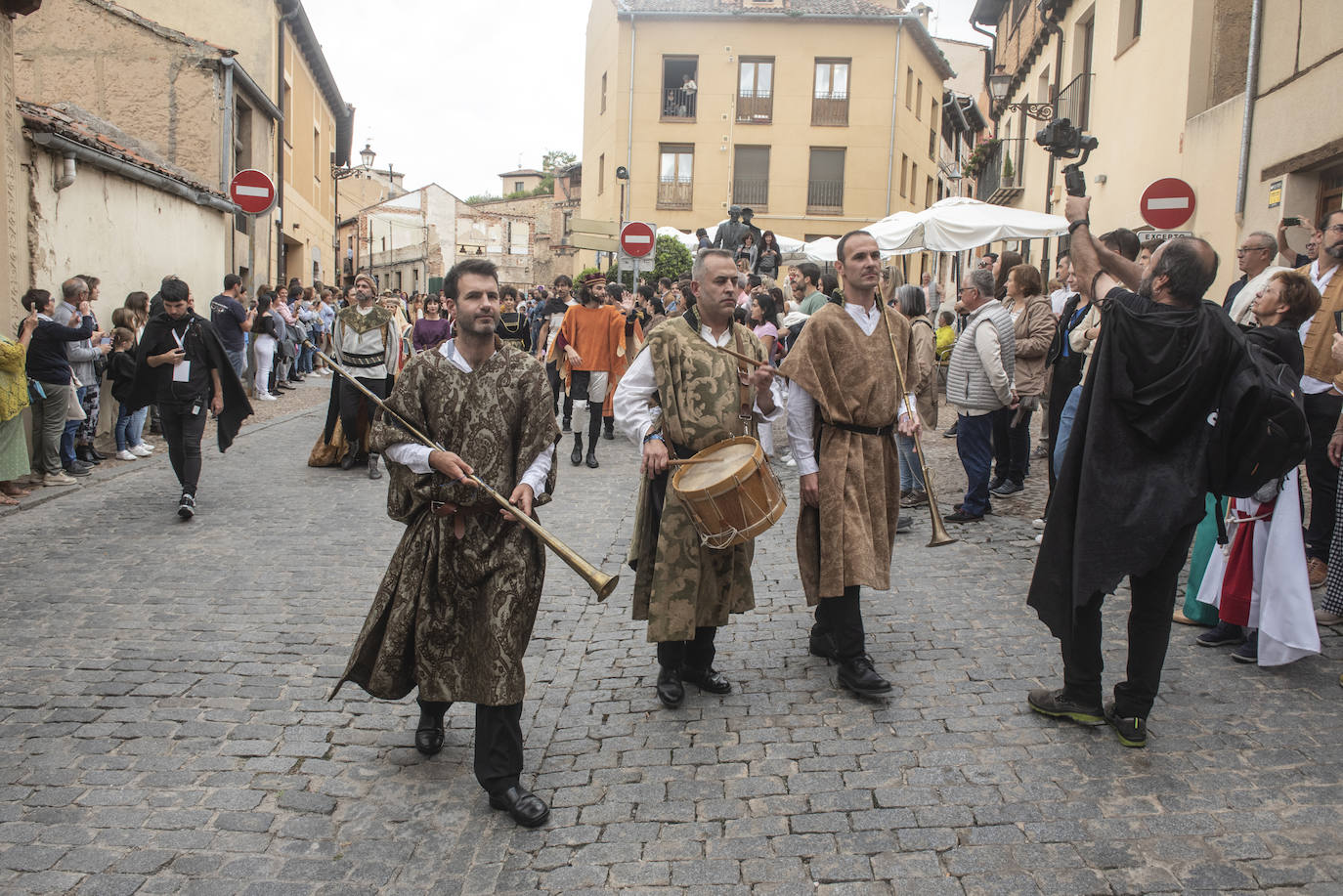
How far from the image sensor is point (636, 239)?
55.0 feet

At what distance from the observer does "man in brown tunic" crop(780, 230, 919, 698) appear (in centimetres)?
462

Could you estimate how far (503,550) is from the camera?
12.2 ft

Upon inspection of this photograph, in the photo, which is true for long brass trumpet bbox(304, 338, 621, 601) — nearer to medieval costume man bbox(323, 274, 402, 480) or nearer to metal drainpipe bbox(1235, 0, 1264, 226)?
medieval costume man bbox(323, 274, 402, 480)

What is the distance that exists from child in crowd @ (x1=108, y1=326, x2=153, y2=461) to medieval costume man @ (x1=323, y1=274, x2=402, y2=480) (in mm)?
1977

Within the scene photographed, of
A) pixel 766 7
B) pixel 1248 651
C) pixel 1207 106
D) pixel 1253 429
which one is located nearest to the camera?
pixel 1253 429

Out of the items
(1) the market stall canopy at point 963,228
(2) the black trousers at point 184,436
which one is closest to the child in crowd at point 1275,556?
(2) the black trousers at point 184,436

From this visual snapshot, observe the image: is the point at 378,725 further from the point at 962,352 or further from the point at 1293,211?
the point at 1293,211

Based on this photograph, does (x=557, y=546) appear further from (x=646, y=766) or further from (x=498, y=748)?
(x=646, y=766)

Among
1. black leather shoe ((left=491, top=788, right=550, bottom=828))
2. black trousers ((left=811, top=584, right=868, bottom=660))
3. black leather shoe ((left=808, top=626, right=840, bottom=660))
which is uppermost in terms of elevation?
black trousers ((left=811, top=584, right=868, bottom=660))

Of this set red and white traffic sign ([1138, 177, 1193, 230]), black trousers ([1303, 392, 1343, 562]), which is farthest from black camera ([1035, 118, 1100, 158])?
red and white traffic sign ([1138, 177, 1193, 230])

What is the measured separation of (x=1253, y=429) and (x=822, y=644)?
222cm

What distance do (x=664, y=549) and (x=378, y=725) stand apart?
1.41m

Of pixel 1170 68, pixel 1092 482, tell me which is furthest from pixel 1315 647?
pixel 1170 68

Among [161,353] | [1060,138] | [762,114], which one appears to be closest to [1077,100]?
[1060,138]
